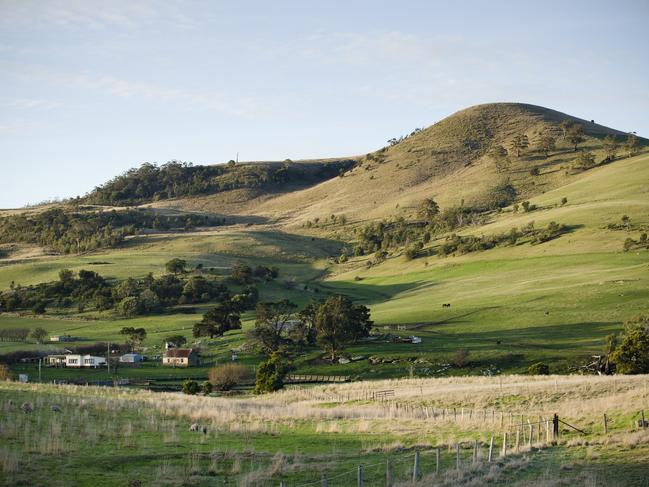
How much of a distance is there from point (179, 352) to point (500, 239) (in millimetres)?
76882

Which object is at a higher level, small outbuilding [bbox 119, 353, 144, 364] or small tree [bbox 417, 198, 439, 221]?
small tree [bbox 417, 198, 439, 221]

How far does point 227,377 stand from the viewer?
7362cm

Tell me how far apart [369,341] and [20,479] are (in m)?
73.5

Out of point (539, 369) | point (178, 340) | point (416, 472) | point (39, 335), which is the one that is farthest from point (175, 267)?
point (416, 472)

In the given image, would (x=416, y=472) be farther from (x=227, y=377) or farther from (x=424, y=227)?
(x=424, y=227)

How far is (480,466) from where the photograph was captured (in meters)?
25.7

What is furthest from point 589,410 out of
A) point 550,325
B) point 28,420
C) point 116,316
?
point 116,316

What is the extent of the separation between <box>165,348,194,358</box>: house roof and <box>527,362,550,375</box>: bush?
37738 millimetres

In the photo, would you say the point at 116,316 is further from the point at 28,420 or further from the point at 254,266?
the point at 28,420

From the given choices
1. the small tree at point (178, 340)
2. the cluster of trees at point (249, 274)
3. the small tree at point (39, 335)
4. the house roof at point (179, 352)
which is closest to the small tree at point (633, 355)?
the house roof at point (179, 352)

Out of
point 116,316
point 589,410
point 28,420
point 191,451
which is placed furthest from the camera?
point 116,316

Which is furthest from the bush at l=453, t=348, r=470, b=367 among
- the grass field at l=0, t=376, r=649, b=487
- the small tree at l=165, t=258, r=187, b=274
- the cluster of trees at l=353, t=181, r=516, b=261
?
the cluster of trees at l=353, t=181, r=516, b=261

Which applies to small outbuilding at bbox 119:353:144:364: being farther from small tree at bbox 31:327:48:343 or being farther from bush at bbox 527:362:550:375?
bush at bbox 527:362:550:375

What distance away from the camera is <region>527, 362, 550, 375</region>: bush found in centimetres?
6806
